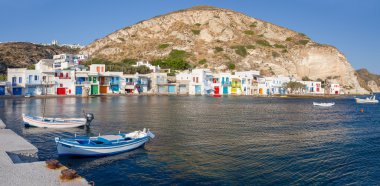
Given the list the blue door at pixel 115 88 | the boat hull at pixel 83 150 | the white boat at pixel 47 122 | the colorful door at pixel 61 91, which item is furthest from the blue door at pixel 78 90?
the boat hull at pixel 83 150

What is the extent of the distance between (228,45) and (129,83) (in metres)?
69.6

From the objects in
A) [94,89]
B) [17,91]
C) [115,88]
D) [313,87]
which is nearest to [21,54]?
[115,88]

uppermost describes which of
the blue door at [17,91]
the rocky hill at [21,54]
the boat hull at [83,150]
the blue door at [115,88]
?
the rocky hill at [21,54]

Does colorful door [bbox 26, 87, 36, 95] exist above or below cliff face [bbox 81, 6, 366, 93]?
below

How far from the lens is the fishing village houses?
73.1 meters

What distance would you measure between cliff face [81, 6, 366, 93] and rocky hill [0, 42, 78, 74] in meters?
19.8

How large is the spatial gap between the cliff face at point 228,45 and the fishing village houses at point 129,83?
14093mm

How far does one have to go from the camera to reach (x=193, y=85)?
99.3m

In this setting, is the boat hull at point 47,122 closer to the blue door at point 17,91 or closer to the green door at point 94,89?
the blue door at point 17,91

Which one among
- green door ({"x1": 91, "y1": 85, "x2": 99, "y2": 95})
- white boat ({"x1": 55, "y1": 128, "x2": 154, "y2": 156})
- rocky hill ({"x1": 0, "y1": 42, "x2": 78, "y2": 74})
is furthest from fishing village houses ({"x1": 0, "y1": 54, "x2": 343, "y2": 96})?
white boat ({"x1": 55, "y1": 128, "x2": 154, "y2": 156})

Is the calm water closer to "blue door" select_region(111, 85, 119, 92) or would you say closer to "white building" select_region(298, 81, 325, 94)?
"blue door" select_region(111, 85, 119, 92)

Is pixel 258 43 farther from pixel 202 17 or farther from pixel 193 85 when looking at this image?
pixel 193 85

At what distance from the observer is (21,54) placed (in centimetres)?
13375

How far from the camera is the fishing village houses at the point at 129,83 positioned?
7306 centimetres
